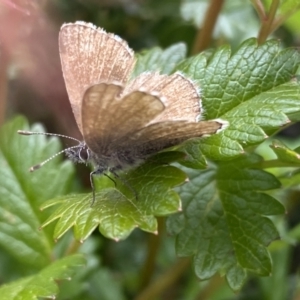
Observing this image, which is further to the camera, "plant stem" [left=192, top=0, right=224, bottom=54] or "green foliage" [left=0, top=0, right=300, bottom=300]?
"plant stem" [left=192, top=0, right=224, bottom=54]

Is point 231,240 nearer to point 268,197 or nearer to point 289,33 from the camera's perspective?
point 268,197

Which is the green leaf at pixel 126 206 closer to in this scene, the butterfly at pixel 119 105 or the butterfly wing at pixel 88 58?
the butterfly at pixel 119 105

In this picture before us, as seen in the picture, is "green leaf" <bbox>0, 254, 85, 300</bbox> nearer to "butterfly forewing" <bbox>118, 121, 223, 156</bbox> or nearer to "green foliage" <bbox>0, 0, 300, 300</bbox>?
"green foliage" <bbox>0, 0, 300, 300</bbox>

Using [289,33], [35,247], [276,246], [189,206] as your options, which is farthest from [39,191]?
[289,33]

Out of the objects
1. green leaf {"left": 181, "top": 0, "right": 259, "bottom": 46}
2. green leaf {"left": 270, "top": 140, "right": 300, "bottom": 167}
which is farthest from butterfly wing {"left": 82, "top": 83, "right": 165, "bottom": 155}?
green leaf {"left": 181, "top": 0, "right": 259, "bottom": 46}

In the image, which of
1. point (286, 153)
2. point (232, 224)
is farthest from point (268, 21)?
point (232, 224)

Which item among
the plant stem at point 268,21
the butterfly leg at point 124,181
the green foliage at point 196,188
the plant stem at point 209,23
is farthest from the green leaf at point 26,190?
the plant stem at point 268,21
